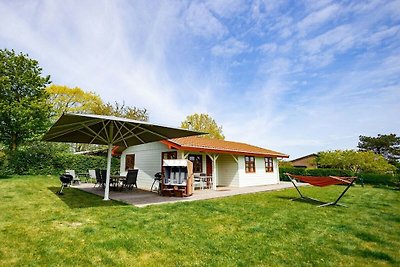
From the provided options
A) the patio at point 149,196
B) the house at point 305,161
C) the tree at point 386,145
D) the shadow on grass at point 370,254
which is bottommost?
the shadow on grass at point 370,254

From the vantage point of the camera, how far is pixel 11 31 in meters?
8.74

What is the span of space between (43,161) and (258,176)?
1475 cm

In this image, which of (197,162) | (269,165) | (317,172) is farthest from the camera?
(317,172)

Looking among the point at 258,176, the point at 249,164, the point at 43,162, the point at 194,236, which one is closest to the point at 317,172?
the point at 258,176

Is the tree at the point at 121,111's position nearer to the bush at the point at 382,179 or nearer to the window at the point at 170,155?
the window at the point at 170,155

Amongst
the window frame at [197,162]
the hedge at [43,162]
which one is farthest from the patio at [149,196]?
the hedge at [43,162]

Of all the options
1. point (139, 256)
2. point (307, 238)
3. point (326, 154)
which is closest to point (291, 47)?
point (307, 238)

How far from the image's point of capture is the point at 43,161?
51.1ft

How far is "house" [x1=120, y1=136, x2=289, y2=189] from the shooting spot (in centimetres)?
1200

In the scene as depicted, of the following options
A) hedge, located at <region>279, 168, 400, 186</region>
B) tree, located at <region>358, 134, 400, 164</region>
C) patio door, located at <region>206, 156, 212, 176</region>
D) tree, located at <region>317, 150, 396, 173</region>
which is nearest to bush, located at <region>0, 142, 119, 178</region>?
patio door, located at <region>206, 156, 212, 176</region>

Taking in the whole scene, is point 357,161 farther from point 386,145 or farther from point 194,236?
point 194,236

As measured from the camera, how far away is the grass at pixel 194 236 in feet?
10.6

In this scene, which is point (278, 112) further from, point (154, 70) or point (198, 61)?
point (154, 70)

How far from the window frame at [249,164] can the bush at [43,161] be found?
11099 millimetres
